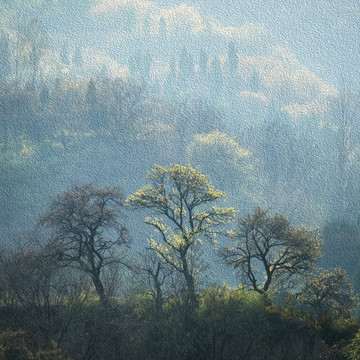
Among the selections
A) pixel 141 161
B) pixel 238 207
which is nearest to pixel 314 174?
pixel 238 207

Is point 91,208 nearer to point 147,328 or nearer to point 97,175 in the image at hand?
point 147,328

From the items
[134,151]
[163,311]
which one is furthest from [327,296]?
[134,151]

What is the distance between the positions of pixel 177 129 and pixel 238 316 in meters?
96.1

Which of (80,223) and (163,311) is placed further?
(80,223)

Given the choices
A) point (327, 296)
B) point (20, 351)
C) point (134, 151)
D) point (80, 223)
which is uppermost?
point (134, 151)

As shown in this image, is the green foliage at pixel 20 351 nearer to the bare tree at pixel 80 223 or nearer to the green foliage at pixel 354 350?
the bare tree at pixel 80 223

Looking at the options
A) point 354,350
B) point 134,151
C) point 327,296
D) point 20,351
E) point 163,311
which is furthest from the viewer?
point 134,151

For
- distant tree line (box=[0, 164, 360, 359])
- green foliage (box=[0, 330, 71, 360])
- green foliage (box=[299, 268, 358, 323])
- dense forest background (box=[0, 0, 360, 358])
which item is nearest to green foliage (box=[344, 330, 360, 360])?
distant tree line (box=[0, 164, 360, 359])

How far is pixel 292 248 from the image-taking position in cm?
3422

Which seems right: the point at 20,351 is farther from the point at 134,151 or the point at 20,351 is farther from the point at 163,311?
the point at 134,151

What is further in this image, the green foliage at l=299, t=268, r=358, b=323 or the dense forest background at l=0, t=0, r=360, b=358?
the dense forest background at l=0, t=0, r=360, b=358

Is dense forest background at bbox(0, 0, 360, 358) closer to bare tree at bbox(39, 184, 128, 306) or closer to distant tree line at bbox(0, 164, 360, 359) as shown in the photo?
distant tree line at bbox(0, 164, 360, 359)

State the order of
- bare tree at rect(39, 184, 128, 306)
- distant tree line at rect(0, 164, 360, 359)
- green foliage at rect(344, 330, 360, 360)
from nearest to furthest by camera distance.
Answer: green foliage at rect(344, 330, 360, 360)
distant tree line at rect(0, 164, 360, 359)
bare tree at rect(39, 184, 128, 306)

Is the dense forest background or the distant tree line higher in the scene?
the dense forest background
